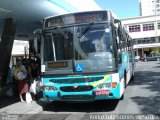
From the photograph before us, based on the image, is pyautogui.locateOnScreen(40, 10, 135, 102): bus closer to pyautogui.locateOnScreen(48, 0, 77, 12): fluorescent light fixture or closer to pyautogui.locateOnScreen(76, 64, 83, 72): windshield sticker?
pyautogui.locateOnScreen(76, 64, 83, 72): windshield sticker

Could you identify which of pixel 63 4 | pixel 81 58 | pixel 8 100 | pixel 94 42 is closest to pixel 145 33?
→ pixel 63 4

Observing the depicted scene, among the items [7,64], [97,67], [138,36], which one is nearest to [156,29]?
[138,36]

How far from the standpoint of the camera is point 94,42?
9078mm

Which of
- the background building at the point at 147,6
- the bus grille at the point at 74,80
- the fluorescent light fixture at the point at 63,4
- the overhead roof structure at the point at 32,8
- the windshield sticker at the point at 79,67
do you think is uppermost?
the background building at the point at 147,6

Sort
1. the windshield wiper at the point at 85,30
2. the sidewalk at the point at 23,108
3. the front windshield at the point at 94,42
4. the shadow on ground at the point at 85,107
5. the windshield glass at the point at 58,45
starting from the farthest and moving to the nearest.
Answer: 1. the shadow on ground at the point at 85,107
2. the sidewalk at the point at 23,108
3. the windshield glass at the point at 58,45
4. the windshield wiper at the point at 85,30
5. the front windshield at the point at 94,42

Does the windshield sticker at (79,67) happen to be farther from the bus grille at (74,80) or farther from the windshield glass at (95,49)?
the bus grille at (74,80)

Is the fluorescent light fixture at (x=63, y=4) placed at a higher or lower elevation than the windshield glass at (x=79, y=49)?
higher

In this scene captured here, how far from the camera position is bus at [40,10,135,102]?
891cm

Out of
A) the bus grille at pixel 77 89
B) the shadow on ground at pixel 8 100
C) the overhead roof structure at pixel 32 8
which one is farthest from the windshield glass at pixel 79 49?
the shadow on ground at pixel 8 100

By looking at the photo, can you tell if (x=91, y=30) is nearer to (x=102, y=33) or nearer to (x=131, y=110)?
(x=102, y=33)

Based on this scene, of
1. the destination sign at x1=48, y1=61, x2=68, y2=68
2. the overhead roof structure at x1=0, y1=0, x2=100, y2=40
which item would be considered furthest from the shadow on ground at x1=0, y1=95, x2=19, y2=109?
the overhead roof structure at x1=0, y1=0, x2=100, y2=40

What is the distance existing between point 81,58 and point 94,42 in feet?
2.05

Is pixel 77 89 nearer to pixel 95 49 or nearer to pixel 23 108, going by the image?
pixel 95 49

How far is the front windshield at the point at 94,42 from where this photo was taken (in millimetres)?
9016
